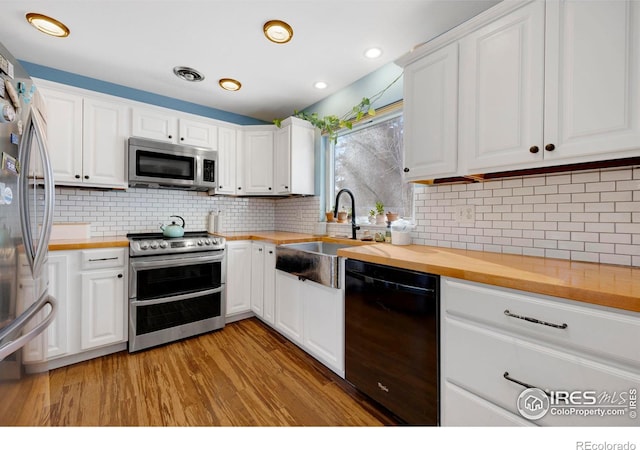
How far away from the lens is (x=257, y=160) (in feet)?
10.5

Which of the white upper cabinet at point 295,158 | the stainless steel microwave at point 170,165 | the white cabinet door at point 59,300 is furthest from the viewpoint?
the white upper cabinet at point 295,158

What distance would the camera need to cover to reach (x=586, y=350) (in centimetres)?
88

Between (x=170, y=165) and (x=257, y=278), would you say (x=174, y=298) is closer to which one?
(x=257, y=278)

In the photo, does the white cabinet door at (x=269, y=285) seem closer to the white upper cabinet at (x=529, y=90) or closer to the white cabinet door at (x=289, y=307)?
the white cabinet door at (x=289, y=307)

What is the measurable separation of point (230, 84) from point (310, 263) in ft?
6.60

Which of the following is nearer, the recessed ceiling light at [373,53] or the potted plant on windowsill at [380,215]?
the recessed ceiling light at [373,53]

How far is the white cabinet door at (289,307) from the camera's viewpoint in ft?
7.22

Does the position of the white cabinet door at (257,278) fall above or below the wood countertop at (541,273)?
below

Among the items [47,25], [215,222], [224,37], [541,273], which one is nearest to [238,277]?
[215,222]

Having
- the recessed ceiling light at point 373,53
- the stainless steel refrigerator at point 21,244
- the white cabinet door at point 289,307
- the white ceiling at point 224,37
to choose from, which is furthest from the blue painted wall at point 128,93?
the white cabinet door at point 289,307

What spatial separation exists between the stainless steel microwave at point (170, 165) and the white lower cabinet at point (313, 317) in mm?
1361

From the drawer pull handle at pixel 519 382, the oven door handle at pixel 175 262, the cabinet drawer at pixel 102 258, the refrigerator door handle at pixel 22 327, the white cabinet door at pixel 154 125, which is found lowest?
the drawer pull handle at pixel 519 382

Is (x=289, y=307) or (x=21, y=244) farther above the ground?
(x=21, y=244)

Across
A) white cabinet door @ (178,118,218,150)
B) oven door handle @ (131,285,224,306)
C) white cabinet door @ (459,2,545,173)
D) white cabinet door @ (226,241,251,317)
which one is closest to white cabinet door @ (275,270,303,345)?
white cabinet door @ (226,241,251,317)
